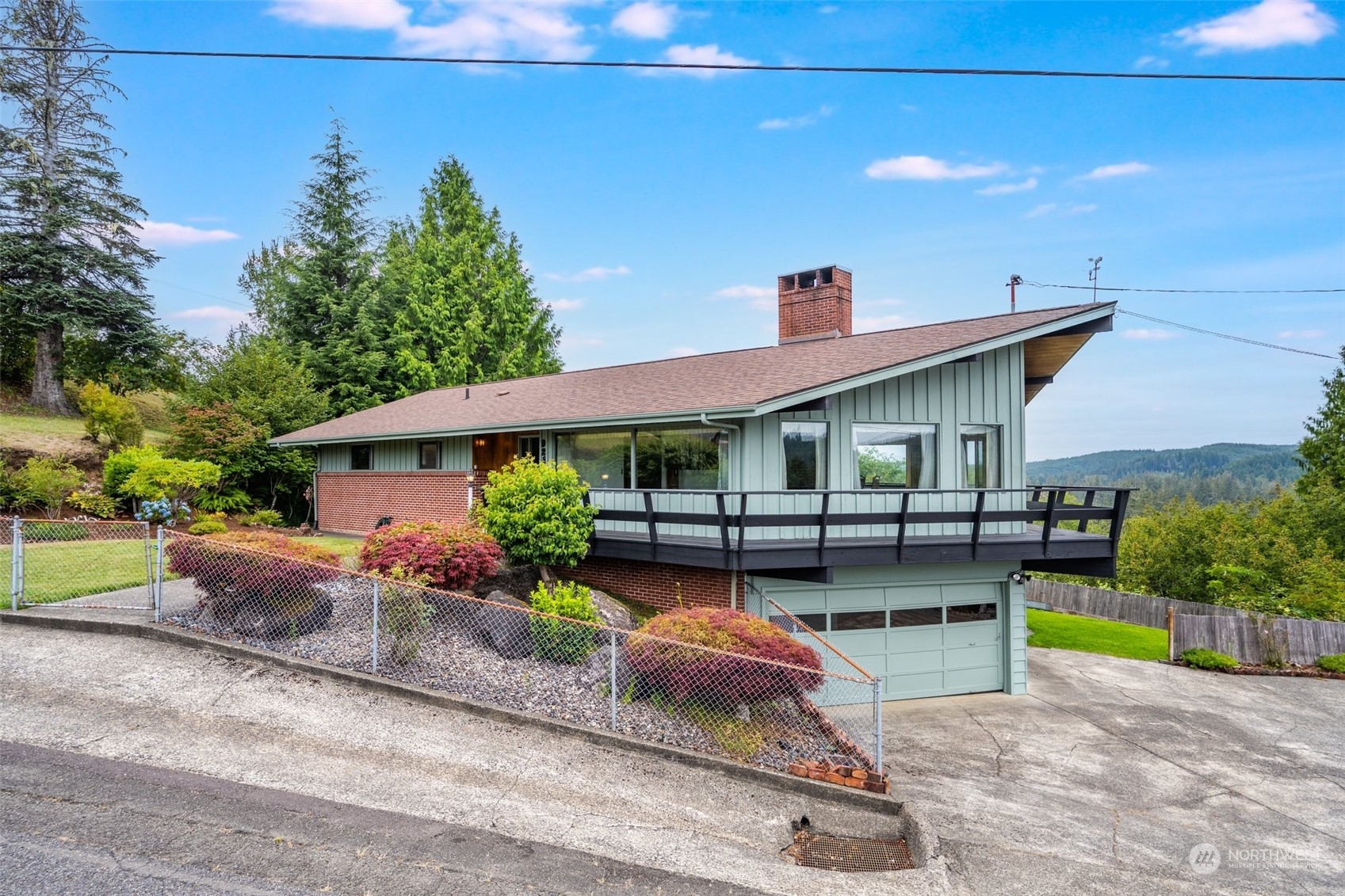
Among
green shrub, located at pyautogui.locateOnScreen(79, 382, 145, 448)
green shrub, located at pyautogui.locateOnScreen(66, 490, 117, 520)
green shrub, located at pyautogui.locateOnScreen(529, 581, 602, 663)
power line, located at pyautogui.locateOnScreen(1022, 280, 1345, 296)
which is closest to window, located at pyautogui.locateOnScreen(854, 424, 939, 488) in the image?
green shrub, located at pyautogui.locateOnScreen(529, 581, 602, 663)

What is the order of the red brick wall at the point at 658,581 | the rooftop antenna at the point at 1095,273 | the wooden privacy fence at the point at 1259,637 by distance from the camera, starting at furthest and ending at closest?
the wooden privacy fence at the point at 1259,637, the rooftop antenna at the point at 1095,273, the red brick wall at the point at 658,581

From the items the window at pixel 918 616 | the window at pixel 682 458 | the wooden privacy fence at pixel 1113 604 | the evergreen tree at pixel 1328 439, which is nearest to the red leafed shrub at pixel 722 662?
the window at pixel 682 458

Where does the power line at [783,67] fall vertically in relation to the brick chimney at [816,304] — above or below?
above

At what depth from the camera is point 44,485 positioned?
58.4 feet

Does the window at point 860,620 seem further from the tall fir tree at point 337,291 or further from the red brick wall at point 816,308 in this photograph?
the tall fir tree at point 337,291

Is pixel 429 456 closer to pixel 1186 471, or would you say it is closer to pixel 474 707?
pixel 474 707

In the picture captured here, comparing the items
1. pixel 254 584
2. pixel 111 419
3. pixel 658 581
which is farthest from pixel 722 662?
pixel 111 419

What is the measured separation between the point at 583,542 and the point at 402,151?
97.8 feet

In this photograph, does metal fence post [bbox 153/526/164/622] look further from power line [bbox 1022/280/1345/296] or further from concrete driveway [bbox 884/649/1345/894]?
power line [bbox 1022/280/1345/296]

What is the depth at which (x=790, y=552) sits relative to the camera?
11.1m

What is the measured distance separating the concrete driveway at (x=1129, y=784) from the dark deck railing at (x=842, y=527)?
8.66ft

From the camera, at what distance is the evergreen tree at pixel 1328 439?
36.5 m

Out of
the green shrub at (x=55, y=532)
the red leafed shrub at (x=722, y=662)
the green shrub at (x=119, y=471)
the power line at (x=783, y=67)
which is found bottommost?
the red leafed shrub at (x=722, y=662)

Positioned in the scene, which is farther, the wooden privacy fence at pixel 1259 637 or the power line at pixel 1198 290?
the power line at pixel 1198 290
